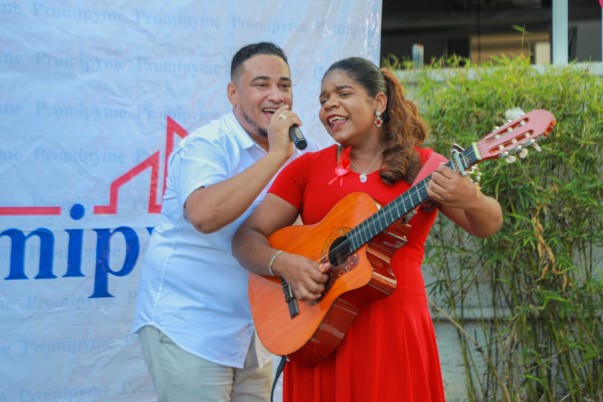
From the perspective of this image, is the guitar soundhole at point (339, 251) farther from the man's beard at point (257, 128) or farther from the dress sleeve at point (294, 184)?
the man's beard at point (257, 128)

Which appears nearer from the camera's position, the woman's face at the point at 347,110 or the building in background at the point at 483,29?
the woman's face at the point at 347,110

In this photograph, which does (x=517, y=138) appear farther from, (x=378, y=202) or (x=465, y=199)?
(x=378, y=202)

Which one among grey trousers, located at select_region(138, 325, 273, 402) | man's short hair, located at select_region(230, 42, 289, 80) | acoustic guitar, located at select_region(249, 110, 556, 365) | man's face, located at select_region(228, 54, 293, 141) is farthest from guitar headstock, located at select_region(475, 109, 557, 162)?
grey trousers, located at select_region(138, 325, 273, 402)

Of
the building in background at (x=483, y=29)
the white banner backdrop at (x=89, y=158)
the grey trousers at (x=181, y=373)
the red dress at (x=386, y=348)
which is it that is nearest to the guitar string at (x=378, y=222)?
the red dress at (x=386, y=348)

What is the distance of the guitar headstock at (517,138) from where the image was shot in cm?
205

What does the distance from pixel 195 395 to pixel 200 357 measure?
0.39ft

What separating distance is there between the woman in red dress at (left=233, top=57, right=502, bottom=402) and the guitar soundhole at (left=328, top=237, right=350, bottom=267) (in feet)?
0.12

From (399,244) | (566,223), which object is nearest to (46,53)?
(399,244)

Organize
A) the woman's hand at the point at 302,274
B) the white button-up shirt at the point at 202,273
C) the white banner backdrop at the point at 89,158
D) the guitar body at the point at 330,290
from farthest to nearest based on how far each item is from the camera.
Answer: the white banner backdrop at the point at 89,158
the white button-up shirt at the point at 202,273
the woman's hand at the point at 302,274
the guitar body at the point at 330,290

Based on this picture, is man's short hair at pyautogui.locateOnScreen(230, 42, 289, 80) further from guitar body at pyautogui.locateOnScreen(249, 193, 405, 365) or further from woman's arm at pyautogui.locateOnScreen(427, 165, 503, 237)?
woman's arm at pyautogui.locateOnScreen(427, 165, 503, 237)

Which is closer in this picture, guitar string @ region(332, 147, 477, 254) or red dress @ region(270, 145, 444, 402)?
guitar string @ region(332, 147, 477, 254)

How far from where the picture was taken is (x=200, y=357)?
2.52 m

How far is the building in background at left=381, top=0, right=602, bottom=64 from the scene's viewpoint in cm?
533

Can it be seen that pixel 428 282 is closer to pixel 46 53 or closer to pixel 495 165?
pixel 495 165
